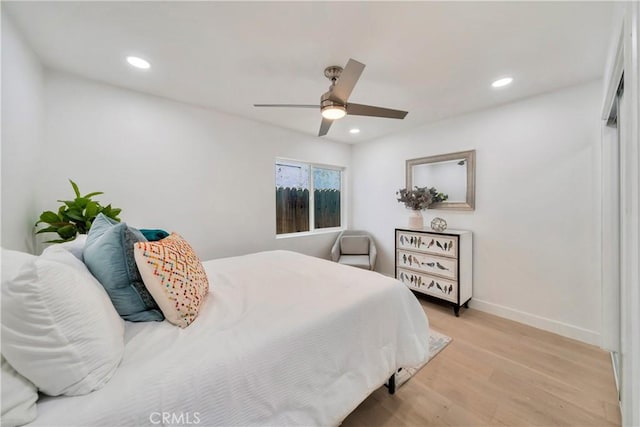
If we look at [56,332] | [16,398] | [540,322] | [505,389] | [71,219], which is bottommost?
[505,389]

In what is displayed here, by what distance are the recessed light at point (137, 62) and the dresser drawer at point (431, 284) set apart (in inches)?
139

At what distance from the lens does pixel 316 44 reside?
1.65 metres

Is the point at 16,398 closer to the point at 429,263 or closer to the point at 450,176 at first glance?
the point at 429,263

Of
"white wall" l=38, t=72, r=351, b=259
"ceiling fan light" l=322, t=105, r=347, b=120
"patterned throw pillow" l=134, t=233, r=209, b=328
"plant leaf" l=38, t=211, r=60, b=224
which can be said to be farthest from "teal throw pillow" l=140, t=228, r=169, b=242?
"ceiling fan light" l=322, t=105, r=347, b=120

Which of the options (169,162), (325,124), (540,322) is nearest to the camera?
(325,124)

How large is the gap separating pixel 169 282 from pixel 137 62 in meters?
1.89

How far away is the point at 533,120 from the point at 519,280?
1737 millimetres

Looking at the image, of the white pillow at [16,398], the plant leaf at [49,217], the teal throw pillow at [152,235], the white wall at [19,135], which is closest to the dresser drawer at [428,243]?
the teal throw pillow at [152,235]

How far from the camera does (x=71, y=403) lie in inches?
25.9

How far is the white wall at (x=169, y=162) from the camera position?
2.03 metres

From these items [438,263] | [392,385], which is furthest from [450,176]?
[392,385]

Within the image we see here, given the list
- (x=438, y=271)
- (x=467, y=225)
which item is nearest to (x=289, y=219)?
(x=438, y=271)

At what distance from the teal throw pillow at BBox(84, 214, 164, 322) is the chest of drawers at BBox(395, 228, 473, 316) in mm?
2839

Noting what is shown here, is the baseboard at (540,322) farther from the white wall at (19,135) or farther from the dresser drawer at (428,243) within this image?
the white wall at (19,135)
